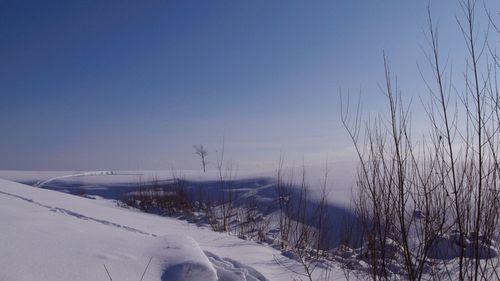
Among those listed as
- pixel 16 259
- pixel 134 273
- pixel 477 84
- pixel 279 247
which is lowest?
pixel 279 247

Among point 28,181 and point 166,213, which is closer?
point 166,213

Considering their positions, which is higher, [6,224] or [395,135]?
[395,135]

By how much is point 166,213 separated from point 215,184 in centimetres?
268

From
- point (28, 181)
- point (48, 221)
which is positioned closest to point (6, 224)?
point (48, 221)

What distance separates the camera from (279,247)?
415cm

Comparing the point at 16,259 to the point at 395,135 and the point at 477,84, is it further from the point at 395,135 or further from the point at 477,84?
the point at 477,84

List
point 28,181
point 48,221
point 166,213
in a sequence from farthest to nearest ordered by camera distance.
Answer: point 28,181
point 166,213
point 48,221

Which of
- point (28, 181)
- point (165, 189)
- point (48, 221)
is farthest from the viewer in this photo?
point (28, 181)

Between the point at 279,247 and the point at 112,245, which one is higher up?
the point at 112,245

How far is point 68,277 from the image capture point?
5.34 ft

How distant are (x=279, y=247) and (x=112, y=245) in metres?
2.30

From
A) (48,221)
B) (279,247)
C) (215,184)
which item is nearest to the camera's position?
(48,221)

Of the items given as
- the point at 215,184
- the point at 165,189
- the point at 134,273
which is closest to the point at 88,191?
the point at 165,189

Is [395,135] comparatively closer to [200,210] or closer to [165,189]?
[200,210]
